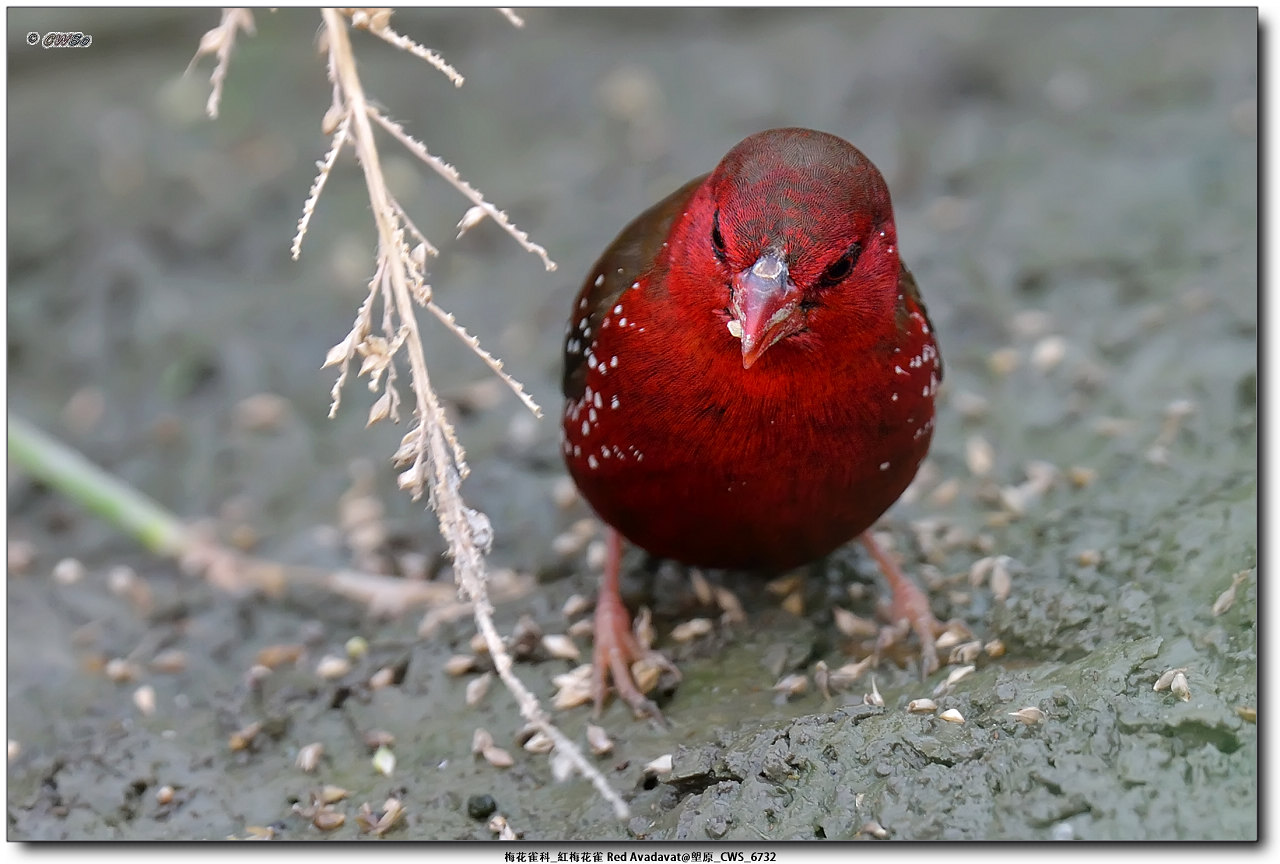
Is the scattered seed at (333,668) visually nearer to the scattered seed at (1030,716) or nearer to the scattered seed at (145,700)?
the scattered seed at (145,700)

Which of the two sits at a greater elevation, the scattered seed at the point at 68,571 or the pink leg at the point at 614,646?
the scattered seed at the point at 68,571

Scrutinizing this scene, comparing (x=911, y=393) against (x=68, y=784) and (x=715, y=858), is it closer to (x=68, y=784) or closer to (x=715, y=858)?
(x=715, y=858)

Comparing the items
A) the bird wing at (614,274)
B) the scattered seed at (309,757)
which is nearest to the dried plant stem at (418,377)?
the bird wing at (614,274)

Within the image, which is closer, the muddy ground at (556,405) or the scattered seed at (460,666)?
the muddy ground at (556,405)

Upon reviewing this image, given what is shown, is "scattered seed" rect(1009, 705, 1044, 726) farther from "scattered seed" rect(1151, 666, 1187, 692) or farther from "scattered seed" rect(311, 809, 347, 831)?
"scattered seed" rect(311, 809, 347, 831)

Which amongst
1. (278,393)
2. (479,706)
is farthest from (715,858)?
(278,393)

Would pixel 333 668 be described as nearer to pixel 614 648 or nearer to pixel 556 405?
pixel 614 648

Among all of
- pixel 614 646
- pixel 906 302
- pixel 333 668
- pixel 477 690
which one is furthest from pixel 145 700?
pixel 906 302
